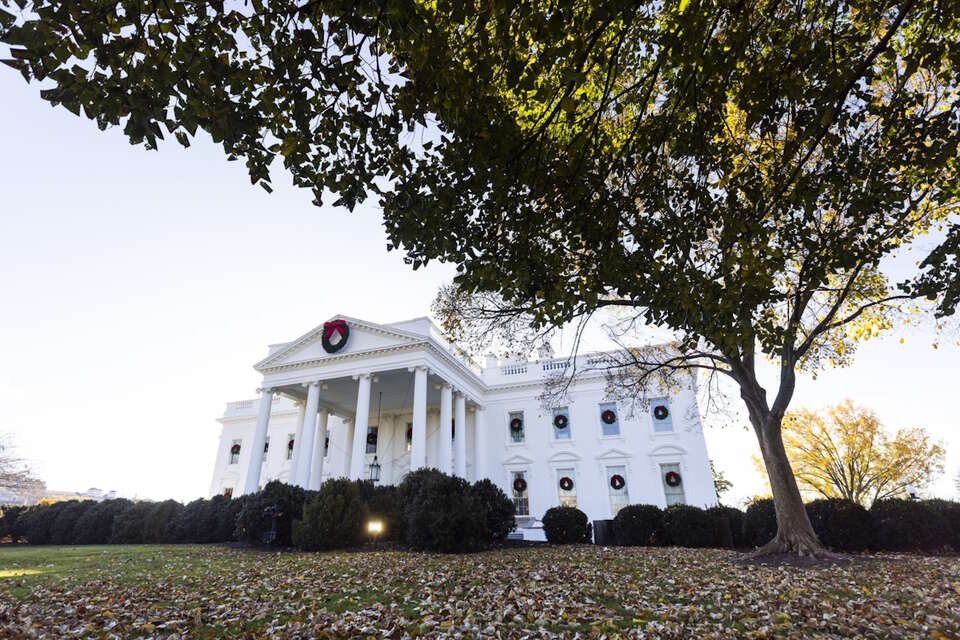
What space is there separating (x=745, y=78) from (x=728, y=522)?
13930 mm

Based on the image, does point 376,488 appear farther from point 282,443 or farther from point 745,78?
point 282,443

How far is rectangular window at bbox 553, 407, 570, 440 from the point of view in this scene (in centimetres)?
2619

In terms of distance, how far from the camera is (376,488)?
1627 centimetres

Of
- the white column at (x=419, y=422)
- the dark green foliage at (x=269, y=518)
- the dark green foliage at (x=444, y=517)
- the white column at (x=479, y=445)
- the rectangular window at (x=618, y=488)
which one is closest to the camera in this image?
the dark green foliage at (x=444, y=517)

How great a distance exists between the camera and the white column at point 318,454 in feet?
77.1

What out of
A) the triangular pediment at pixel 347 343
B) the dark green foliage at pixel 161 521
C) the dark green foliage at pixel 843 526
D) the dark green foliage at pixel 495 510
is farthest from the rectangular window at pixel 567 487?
the dark green foliage at pixel 161 521

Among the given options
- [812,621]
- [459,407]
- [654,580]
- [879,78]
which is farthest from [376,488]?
[879,78]

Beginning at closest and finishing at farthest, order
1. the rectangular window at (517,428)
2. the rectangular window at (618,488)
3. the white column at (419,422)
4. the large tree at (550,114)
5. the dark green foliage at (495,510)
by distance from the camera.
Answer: the large tree at (550,114) → the dark green foliage at (495,510) → the white column at (419,422) → the rectangular window at (618,488) → the rectangular window at (517,428)

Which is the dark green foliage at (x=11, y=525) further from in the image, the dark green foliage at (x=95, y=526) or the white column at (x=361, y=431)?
the white column at (x=361, y=431)

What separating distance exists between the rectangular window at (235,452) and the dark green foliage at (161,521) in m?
13.2

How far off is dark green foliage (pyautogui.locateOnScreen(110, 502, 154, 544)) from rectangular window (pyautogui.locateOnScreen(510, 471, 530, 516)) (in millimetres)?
16766

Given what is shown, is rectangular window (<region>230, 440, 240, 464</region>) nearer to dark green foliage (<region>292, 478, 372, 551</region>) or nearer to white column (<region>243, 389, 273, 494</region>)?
white column (<region>243, 389, 273, 494</region>)

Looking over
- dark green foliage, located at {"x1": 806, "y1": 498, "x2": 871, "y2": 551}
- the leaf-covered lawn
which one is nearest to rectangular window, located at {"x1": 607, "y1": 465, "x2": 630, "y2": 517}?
dark green foliage, located at {"x1": 806, "y1": 498, "x2": 871, "y2": 551}

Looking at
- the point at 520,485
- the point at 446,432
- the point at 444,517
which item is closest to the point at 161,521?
the point at 446,432
